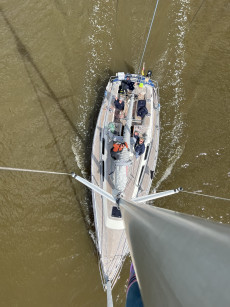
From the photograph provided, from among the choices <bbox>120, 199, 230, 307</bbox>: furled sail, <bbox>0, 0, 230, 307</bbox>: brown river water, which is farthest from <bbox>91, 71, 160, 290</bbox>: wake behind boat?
<bbox>120, 199, 230, 307</bbox>: furled sail

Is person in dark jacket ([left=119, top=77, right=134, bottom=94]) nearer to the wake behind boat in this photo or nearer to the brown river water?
the wake behind boat

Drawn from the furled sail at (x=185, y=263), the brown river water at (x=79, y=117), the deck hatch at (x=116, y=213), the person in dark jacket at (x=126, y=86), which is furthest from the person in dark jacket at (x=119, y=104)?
the furled sail at (x=185, y=263)

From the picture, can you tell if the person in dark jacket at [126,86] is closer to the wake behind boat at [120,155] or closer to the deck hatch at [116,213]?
the wake behind boat at [120,155]

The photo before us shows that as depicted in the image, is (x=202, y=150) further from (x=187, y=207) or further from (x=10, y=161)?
(x=10, y=161)

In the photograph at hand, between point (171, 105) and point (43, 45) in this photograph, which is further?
point (43, 45)

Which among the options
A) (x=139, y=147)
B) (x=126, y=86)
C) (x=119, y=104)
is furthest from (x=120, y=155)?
(x=126, y=86)

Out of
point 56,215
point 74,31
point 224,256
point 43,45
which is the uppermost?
point 74,31

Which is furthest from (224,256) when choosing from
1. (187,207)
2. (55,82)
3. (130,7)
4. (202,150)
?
(130,7)
